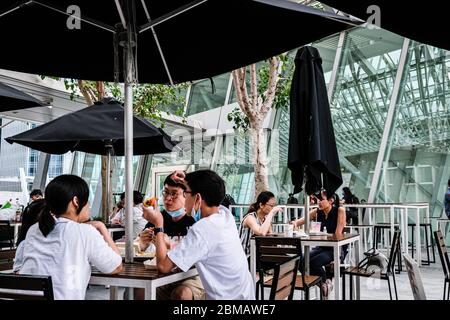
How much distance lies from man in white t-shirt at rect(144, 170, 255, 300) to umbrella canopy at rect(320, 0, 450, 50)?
1.06 metres

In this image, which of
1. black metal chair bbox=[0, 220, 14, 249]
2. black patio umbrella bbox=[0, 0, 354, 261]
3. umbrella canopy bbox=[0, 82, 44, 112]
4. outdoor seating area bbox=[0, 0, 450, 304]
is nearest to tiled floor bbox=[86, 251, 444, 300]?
outdoor seating area bbox=[0, 0, 450, 304]

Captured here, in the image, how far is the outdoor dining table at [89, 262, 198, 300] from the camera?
6.26ft

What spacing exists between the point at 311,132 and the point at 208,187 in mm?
1836

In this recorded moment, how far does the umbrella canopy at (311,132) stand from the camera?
3.79 metres

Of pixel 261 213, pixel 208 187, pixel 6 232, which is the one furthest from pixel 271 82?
pixel 208 187

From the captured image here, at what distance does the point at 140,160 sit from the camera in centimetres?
1455

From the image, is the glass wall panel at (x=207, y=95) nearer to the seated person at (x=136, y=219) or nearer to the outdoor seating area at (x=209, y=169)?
the outdoor seating area at (x=209, y=169)

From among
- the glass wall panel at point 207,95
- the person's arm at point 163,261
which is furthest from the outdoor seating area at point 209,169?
the glass wall panel at point 207,95

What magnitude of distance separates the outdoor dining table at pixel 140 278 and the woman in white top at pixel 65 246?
5 cm

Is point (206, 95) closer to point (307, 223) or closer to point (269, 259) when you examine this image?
point (307, 223)

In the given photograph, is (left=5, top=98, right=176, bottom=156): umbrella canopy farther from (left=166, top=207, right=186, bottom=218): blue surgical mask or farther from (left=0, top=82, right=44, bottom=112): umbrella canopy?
(left=166, top=207, right=186, bottom=218): blue surgical mask

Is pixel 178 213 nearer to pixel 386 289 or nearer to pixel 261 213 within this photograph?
pixel 261 213

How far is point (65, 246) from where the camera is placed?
1862mm

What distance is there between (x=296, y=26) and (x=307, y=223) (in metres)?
2.22
